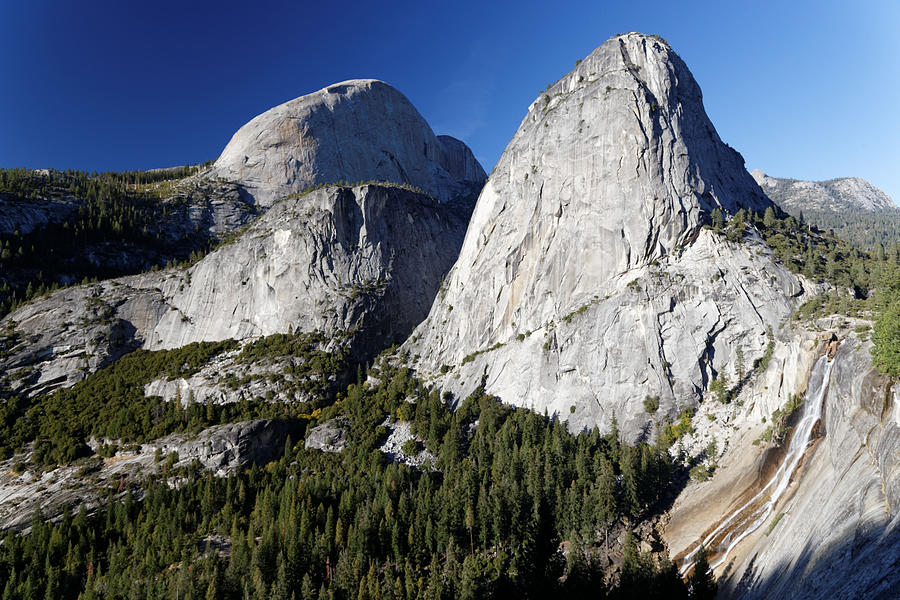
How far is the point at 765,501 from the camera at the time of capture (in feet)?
140

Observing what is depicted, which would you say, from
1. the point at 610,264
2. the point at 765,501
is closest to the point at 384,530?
the point at 765,501

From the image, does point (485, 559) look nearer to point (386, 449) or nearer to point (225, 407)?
point (386, 449)

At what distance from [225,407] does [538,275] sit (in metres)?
54.5

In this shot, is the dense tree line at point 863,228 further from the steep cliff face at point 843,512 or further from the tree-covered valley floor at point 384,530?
the tree-covered valley floor at point 384,530

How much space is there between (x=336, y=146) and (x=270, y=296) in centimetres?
7024

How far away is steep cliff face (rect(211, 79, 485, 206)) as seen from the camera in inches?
5694

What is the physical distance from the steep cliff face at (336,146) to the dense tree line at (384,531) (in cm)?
9886

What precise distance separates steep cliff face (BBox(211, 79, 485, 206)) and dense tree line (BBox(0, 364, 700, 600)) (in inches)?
3892

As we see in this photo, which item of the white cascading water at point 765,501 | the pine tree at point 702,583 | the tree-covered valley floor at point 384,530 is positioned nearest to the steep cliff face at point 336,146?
the tree-covered valley floor at point 384,530

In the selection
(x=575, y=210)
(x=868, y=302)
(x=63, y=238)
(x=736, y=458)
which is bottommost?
(x=736, y=458)

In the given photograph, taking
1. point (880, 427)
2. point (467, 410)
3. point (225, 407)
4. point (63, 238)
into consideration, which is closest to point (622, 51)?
point (467, 410)

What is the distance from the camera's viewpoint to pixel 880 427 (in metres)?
31.0

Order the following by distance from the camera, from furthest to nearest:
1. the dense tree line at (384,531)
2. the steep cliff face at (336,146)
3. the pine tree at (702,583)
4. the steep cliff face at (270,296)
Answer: the steep cliff face at (336,146) → the steep cliff face at (270,296) → the dense tree line at (384,531) → the pine tree at (702,583)

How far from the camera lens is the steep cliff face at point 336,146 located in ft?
474
